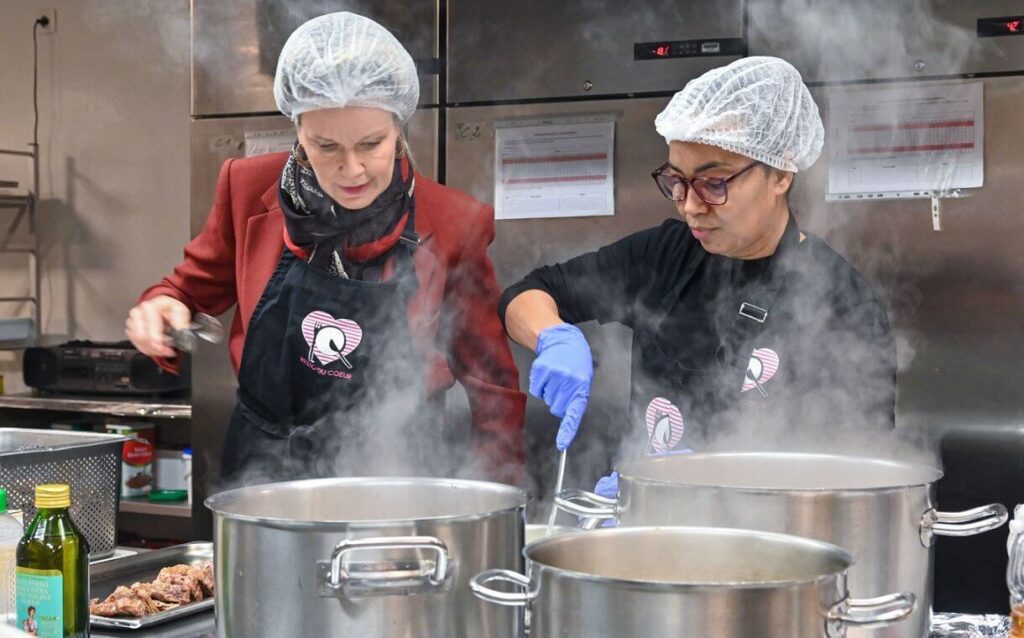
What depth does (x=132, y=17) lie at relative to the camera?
4.93 meters

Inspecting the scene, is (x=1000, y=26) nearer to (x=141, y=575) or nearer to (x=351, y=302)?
(x=351, y=302)

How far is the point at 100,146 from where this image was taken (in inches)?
196

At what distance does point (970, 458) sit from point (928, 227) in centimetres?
59

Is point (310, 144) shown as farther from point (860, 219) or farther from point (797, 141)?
point (860, 219)

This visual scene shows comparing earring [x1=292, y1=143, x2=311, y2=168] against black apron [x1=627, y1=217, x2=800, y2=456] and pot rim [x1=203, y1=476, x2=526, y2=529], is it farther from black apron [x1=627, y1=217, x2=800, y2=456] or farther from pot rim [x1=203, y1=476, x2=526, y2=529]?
pot rim [x1=203, y1=476, x2=526, y2=529]

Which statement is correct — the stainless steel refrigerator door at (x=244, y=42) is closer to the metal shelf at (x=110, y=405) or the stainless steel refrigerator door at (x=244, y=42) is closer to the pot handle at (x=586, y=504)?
the metal shelf at (x=110, y=405)

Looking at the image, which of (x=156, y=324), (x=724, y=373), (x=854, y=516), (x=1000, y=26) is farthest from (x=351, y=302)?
(x=1000, y=26)

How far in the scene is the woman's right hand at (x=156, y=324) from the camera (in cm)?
195

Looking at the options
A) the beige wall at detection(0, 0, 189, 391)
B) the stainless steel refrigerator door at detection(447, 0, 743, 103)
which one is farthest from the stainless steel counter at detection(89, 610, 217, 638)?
the beige wall at detection(0, 0, 189, 391)

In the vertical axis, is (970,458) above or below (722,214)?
below

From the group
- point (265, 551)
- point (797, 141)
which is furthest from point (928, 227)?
point (265, 551)

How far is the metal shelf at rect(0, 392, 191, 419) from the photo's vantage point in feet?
13.5

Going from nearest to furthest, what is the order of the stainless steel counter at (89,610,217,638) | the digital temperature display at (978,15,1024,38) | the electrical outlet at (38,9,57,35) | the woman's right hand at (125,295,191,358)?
the stainless steel counter at (89,610,217,638)
the woman's right hand at (125,295,191,358)
the digital temperature display at (978,15,1024,38)
the electrical outlet at (38,9,57,35)

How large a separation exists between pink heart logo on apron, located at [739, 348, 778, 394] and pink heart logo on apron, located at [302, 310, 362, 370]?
0.78 metres
